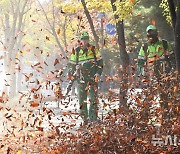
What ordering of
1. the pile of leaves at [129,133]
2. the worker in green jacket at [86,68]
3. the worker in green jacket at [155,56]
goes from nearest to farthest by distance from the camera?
the pile of leaves at [129,133]
the worker in green jacket at [155,56]
the worker in green jacket at [86,68]

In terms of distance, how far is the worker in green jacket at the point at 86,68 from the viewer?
328 inches

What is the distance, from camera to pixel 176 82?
268 inches

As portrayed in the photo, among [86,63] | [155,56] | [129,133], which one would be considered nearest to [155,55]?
[155,56]

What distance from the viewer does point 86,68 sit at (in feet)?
27.8

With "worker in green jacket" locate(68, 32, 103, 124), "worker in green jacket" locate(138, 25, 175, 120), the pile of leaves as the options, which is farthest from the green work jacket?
the pile of leaves

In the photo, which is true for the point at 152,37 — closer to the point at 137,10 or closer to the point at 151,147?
the point at 151,147

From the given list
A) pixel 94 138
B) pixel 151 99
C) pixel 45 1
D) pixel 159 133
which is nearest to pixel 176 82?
pixel 151 99

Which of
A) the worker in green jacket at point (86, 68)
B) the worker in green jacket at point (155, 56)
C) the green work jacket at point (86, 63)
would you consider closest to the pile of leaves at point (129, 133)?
the worker in green jacket at point (155, 56)

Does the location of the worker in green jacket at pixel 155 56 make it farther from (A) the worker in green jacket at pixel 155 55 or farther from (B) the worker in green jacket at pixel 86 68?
(B) the worker in green jacket at pixel 86 68

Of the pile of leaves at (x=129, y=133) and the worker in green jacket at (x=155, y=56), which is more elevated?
the worker in green jacket at (x=155, y=56)

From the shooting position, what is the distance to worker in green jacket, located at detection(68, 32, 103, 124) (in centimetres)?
833

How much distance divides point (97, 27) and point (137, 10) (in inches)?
522

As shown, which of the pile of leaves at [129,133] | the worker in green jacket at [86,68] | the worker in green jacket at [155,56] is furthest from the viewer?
the worker in green jacket at [86,68]

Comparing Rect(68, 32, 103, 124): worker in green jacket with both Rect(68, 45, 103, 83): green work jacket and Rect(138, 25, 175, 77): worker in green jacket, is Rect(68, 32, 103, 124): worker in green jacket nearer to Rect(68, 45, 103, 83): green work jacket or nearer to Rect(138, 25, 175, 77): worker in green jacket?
Rect(68, 45, 103, 83): green work jacket
